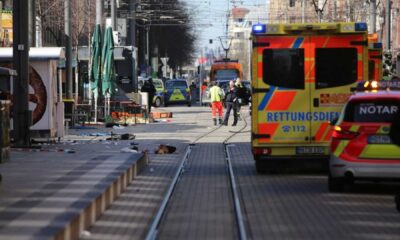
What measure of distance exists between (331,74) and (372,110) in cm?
314

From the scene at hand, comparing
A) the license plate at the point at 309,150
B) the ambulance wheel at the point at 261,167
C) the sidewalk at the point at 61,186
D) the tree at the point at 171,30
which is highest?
the tree at the point at 171,30

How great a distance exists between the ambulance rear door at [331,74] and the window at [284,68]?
0.84 ft

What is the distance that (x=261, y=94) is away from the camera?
54.7 feet

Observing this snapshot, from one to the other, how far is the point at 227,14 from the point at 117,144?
52.2 meters

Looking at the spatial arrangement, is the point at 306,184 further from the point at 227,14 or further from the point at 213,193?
the point at 227,14

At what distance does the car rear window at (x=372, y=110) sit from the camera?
44.6 ft

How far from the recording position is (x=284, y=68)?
16.7 metres

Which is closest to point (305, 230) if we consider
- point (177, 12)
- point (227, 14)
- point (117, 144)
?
point (117, 144)

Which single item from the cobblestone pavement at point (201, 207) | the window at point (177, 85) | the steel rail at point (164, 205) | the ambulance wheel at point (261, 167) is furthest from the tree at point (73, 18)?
the cobblestone pavement at point (201, 207)

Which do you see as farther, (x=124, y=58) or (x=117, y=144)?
(x=124, y=58)

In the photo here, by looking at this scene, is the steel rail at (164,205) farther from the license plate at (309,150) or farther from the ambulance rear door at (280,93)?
the license plate at (309,150)

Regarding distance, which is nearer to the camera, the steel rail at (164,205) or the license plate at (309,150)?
the steel rail at (164,205)

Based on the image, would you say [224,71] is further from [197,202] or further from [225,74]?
[197,202]

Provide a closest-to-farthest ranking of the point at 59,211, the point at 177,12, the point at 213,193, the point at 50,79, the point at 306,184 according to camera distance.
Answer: the point at 59,211, the point at 213,193, the point at 306,184, the point at 50,79, the point at 177,12
